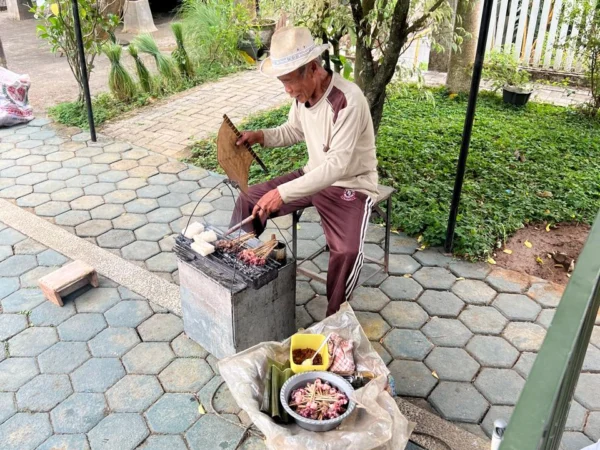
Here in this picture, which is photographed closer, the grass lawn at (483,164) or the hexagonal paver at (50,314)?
the hexagonal paver at (50,314)

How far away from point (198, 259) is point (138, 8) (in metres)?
10.8

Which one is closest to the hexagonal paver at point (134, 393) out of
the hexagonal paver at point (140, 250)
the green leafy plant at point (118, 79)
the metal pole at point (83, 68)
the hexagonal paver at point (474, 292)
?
the hexagonal paver at point (140, 250)

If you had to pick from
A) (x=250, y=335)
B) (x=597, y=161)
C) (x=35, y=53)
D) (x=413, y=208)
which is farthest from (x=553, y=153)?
(x=35, y=53)

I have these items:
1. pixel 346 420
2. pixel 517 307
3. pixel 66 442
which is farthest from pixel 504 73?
pixel 66 442

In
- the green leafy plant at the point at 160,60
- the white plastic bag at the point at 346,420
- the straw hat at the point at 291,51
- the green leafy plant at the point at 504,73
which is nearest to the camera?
the white plastic bag at the point at 346,420

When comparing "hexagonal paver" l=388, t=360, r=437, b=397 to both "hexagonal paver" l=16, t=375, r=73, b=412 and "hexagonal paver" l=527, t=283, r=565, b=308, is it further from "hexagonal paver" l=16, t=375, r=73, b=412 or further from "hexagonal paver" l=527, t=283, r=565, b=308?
"hexagonal paver" l=16, t=375, r=73, b=412

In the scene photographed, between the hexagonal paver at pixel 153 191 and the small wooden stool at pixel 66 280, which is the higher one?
the hexagonal paver at pixel 153 191

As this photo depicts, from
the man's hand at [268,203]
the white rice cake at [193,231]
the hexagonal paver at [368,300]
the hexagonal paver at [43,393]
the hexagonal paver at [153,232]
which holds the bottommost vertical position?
the hexagonal paver at [43,393]

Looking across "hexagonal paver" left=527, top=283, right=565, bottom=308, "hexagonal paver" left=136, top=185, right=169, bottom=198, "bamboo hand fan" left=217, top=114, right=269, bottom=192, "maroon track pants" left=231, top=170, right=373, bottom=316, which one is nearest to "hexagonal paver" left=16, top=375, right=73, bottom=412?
"maroon track pants" left=231, top=170, right=373, bottom=316

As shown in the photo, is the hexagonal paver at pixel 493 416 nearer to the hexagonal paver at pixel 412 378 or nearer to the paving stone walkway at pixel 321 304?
the paving stone walkway at pixel 321 304

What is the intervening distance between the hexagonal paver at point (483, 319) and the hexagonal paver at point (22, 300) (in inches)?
116

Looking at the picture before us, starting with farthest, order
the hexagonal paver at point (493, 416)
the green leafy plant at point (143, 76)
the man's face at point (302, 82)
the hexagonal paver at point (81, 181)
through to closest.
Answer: the green leafy plant at point (143, 76) < the hexagonal paver at point (81, 181) < the man's face at point (302, 82) < the hexagonal paver at point (493, 416)

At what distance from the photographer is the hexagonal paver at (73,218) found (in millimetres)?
4918

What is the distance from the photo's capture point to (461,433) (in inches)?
114
